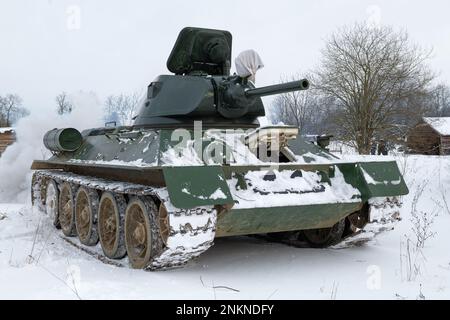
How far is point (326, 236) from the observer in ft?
23.1

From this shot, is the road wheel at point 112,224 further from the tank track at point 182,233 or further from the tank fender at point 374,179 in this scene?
the tank fender at point 374,179

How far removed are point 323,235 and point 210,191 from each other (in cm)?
268

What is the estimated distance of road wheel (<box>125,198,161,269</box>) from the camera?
5508 millimetres

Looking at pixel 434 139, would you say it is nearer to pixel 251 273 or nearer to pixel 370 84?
pixel 370 84

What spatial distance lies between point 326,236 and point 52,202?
17.7 ft

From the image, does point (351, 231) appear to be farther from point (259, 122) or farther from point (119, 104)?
point (119, 104)

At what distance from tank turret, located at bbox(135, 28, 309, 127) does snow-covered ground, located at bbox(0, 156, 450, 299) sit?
6.29ft

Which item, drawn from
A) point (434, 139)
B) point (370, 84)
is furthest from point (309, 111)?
point (434, 139)

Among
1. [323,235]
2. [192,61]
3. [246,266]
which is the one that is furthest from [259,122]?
[246,266]

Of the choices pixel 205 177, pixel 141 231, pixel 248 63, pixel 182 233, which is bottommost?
pixel 141 231

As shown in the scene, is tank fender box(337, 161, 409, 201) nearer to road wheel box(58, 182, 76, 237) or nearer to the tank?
the tank

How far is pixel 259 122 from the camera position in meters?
7.72

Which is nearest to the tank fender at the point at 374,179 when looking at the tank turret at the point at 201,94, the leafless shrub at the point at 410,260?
the leafless shrub at the point at 410,260

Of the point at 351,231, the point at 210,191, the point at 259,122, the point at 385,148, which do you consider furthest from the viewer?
the point at 385,148
